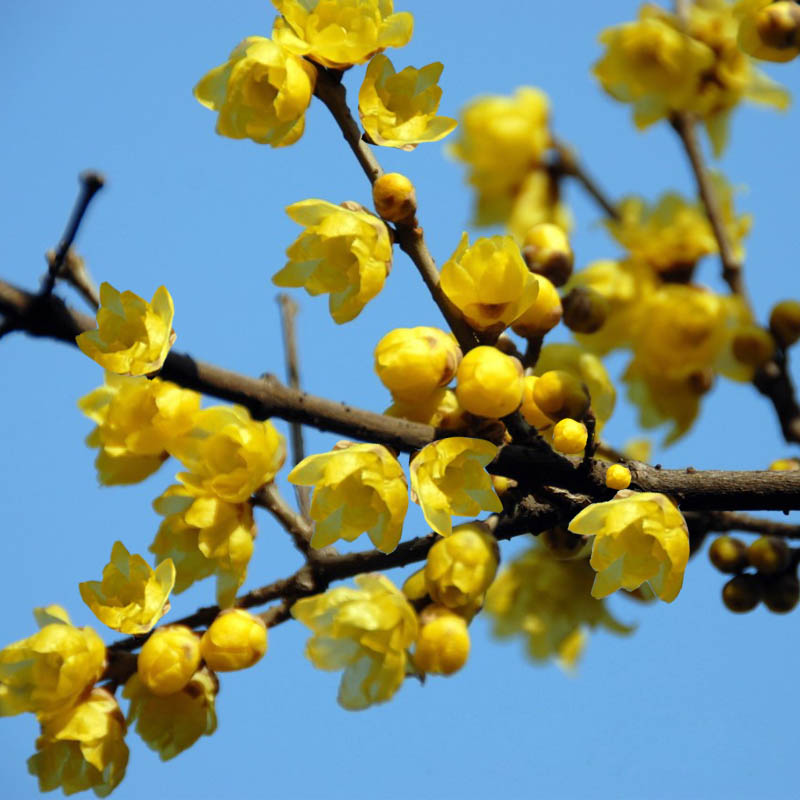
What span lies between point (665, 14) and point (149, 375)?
2.17m

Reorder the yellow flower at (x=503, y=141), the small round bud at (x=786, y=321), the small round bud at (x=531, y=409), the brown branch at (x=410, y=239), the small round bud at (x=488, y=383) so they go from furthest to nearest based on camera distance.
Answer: the yellow flower at (x=503, y=141) < the small round bud at (x=786, y=321) < the small round bud at (x=531, y=409) < the brown branch at (x=410, y=239) < the small round bud at (x=488, y=383)

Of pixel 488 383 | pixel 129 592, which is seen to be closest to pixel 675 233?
pixel 488 383

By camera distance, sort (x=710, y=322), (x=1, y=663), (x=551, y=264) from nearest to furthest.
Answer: (x=1, y=663), (x=551, y=264), (x=710, y=322)

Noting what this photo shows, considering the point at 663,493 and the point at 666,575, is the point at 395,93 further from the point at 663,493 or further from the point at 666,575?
the point at 666,575

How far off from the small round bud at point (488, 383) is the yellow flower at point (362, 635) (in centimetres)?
39

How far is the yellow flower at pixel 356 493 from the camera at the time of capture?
1.64 m

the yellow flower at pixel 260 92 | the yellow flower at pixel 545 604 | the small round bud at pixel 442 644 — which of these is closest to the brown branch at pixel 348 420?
the small round bud at pixel 442 644

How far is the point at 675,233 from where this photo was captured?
312 centimetres

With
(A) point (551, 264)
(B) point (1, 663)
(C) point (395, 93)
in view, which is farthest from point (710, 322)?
(B) point (1, 663)

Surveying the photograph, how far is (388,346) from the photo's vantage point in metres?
1.66

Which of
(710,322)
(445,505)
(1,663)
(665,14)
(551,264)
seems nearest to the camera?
(445,505)

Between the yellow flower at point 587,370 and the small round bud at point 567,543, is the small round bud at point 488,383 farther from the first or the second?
the yellow flower at point 587,370

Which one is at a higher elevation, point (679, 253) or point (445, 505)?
point (679, 253)

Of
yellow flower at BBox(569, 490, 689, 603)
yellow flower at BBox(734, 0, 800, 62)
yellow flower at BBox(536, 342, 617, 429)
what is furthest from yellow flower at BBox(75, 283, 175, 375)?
yellow flower at BBox(734, 0, 800, 62)
